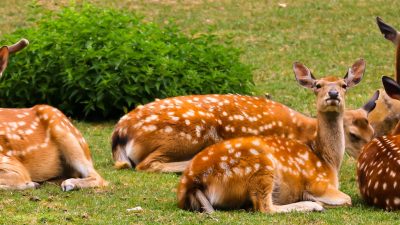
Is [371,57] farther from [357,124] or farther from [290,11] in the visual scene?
[357,124]

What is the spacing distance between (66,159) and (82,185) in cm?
32

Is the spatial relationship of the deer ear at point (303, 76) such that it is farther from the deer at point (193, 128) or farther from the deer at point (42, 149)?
the deer at point (42, 149)

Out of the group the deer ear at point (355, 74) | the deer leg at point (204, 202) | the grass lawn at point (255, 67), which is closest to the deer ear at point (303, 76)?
the deer ear at point (355, 74)

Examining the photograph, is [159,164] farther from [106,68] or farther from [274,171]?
[106,68]

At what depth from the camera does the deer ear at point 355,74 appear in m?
9.33

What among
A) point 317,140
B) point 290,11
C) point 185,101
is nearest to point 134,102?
point 185,101

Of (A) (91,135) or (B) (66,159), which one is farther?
(A) (91,135)

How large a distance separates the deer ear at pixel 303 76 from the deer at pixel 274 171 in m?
0.34

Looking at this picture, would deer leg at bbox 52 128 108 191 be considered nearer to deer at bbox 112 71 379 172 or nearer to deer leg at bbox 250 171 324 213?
deer at bbox 112 71 379 172

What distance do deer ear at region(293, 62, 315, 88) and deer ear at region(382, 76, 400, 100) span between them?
617 millimetres

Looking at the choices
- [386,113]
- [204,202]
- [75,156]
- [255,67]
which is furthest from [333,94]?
[255,67]

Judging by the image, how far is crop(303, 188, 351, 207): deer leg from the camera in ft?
28.0

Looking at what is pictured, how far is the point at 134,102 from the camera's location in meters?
13.6

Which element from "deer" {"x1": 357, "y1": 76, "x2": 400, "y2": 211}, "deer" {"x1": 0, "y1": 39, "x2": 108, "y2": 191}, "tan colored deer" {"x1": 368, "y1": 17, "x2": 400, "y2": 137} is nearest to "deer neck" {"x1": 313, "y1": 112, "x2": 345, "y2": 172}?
"deer" {"x1": 357, "y1": 76, "x2": 400, "y2": 211}
